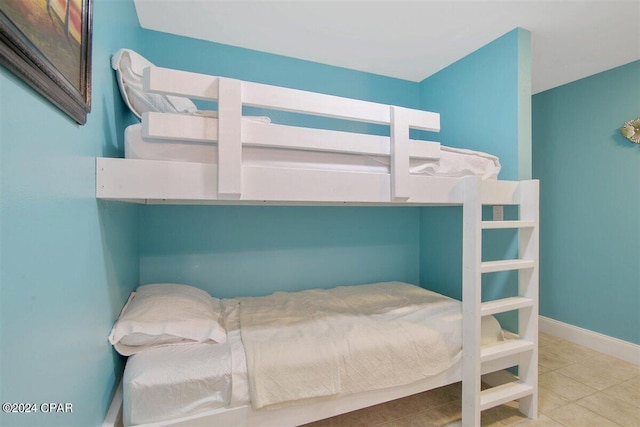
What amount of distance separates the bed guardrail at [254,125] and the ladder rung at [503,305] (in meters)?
0.77

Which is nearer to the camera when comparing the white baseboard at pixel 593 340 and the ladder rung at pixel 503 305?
the ladder rung at pixel 503 305

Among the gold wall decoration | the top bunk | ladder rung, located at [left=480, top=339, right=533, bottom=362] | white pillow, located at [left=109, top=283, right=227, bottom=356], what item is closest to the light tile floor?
ladder rung, located at [left=480, top=339, right=533, bottom=362]

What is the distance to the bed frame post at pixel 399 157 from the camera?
1459 mm

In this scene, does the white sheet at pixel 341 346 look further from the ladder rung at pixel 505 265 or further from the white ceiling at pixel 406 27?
the white ceiling at pixel 406 27

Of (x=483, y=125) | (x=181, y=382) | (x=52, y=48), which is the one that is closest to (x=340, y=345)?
(x=181, y=382)

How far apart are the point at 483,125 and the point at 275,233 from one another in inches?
72.6

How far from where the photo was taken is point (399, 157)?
1.47 metres

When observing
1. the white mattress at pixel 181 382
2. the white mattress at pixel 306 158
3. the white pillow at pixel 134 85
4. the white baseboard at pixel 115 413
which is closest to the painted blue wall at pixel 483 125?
the white mattress at pixel 306 158

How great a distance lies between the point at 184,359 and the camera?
49.8 inches

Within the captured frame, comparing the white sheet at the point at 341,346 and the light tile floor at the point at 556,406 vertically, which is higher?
the white sheet at the point at 341,346

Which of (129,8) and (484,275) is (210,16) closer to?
(129,8)

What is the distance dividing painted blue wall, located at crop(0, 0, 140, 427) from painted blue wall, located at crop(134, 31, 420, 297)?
851 mm

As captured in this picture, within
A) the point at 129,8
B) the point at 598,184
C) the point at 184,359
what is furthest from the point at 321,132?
the point at 598,184

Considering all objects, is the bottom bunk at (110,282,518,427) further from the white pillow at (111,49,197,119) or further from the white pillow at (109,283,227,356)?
the white pillow at (111,49,197,119)
